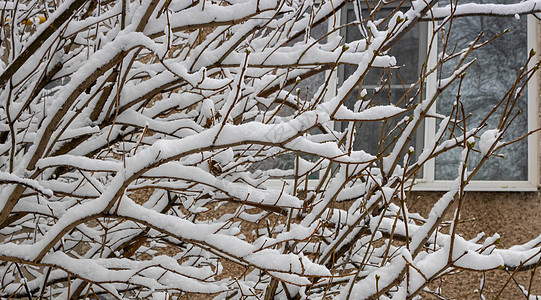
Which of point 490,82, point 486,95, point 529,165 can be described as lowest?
point 529,165

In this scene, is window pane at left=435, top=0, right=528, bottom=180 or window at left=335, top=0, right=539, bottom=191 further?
window pane at left=435, top=0, right=528, bottom=180

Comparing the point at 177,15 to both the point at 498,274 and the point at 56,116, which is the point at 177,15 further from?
the point at 498,274

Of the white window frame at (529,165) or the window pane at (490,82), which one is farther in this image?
the window pane at (490,82)

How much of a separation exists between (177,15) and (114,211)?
0.73 m

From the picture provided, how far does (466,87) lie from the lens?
5266mm

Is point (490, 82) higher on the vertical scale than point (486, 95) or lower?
higher

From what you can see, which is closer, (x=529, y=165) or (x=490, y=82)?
(x=529, y=165)

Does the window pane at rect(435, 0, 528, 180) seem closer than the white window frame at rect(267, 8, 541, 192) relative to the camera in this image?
No

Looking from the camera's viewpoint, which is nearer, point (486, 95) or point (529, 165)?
point (529, 165)

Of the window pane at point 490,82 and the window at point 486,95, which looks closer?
the window at point 486,95

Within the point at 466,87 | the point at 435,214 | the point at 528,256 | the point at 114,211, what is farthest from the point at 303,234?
the point at 466,87

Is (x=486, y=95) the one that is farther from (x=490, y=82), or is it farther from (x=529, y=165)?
(x=529, y=165)

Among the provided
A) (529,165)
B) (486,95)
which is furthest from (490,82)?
(529,165)

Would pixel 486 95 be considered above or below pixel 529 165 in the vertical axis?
above
